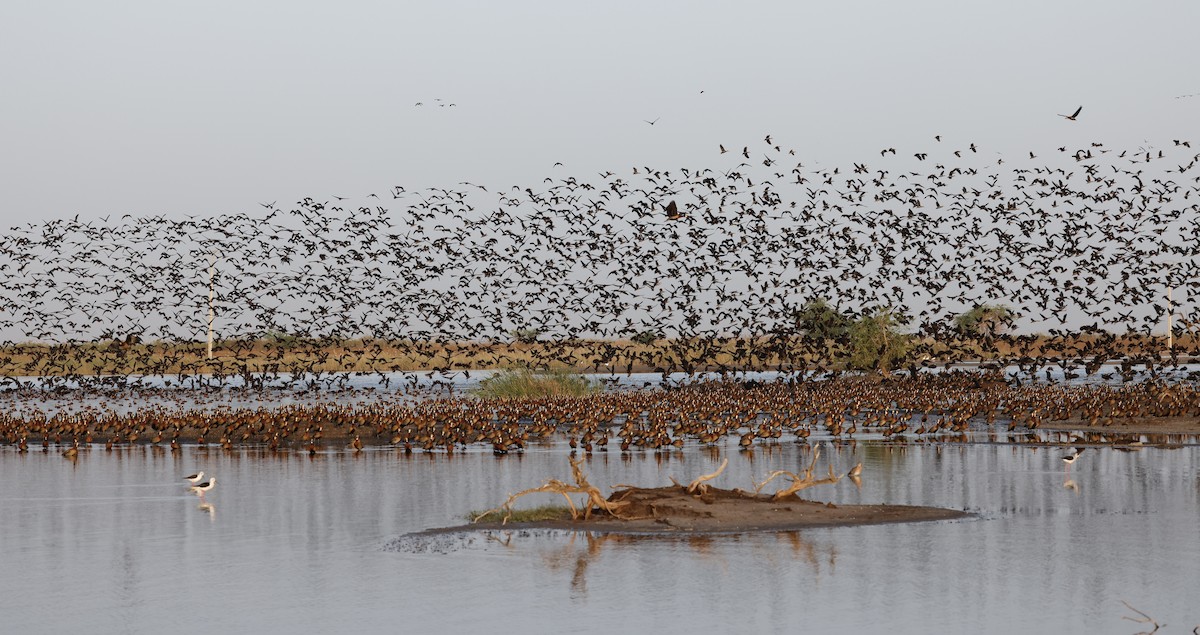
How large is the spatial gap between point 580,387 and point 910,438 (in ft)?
73.8

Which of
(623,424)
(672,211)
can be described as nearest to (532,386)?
(623,424)

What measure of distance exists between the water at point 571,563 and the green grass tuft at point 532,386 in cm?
2935

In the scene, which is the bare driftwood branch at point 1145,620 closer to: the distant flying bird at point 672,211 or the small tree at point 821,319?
the distant flying bird at point 672,211

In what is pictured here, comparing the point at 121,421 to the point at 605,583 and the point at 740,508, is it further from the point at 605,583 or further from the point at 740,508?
the point at 605,583

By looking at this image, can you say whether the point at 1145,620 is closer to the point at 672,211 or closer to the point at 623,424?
the point at 672,211

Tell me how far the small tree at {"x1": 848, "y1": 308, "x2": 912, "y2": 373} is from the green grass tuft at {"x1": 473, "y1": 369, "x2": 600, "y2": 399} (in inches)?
725

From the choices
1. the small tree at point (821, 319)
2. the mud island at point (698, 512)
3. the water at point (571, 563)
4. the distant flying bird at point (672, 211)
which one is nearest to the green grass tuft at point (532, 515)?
the mud island at point (698, 512)

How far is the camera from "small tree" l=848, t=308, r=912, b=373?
2790 inches

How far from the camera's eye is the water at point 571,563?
12969 millimetres

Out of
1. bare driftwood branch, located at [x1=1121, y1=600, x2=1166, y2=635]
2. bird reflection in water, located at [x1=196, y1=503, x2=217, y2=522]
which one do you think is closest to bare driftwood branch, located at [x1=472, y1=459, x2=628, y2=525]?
bird reflection in water, located at [x1=196, y1=503, x2=217, y2=522]

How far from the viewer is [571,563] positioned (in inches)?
632

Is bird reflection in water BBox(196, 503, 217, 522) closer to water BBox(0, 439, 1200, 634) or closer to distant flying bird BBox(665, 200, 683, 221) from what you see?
water BBox(0, 439, 1200, 634)

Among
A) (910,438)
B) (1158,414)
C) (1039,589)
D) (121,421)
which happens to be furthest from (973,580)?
(121,421)

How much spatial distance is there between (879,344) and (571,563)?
187ft
